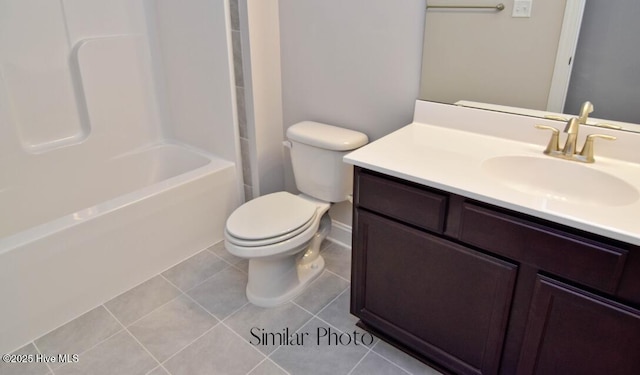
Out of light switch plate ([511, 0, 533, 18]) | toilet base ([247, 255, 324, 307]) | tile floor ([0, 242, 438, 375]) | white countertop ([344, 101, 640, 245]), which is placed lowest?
tile floor ([0, 242, 438, 375])

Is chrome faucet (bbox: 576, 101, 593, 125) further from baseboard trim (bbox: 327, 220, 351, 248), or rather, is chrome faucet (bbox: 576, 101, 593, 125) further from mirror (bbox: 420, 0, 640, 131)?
baseboard trim (bbox: 327, 220, 351, 248)

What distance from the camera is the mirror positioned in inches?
53.9

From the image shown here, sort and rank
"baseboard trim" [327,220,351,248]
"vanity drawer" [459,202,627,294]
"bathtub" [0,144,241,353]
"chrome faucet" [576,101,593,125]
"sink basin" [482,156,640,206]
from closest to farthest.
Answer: "vanity drawer" [459,202,627,294]
"sink basin" [482,156,640,206]
"chrome faucet" [576,101,593,125]
"bathtub" [0,144,241,353]
"baseboard trim" [327,220,351,248]

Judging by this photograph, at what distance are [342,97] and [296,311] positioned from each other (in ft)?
3.44

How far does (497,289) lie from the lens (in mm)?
1289

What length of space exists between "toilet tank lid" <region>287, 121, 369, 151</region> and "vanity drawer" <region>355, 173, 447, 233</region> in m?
0.47

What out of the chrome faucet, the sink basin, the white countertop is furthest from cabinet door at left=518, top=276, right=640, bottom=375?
the chrome faucet

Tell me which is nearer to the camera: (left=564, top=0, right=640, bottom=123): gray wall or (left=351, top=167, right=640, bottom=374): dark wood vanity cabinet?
(left=351, top=167, right=640, bottom=374): dark wood vanity cabinet

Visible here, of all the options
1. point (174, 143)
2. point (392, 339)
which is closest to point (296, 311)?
point (392, 339)

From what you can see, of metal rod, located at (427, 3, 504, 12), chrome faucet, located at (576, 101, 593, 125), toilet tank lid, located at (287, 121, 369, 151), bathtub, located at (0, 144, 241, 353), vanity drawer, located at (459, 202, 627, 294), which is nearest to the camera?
vanity drawer, located at (459, 202, 627, 294)

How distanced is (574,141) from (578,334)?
2.01 feet

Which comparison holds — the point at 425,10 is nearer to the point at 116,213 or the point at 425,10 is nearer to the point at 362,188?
the point at 362,188

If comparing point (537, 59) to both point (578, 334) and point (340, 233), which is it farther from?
point (340, 233)

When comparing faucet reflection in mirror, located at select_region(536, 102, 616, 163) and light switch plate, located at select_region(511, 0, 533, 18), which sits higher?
light switch plate, located at select_region(511, 0, 533, 18)
